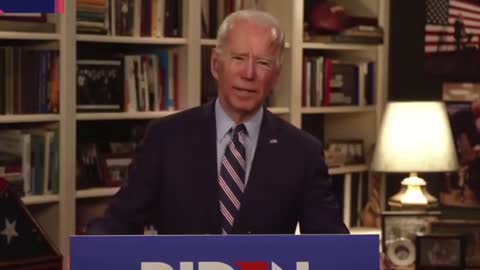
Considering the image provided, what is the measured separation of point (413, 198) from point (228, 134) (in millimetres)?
2010

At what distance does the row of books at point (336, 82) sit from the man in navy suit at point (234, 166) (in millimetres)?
2244

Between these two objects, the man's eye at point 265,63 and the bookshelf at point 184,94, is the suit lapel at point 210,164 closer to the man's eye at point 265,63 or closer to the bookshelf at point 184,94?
the man's eye at point 265,63

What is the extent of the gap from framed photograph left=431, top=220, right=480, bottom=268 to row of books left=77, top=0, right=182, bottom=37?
4.32 ft

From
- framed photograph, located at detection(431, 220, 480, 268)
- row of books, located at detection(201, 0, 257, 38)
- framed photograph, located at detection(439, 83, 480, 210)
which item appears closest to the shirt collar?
framed photograph, located at detection(431, 220, 480, 268)

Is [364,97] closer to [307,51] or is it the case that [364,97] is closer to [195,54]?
[307,51]

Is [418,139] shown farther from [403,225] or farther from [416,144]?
[403,225]

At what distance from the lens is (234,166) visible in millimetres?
2096

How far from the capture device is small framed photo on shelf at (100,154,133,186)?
145 inches

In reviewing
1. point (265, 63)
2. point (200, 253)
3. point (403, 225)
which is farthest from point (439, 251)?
point (200, 253)

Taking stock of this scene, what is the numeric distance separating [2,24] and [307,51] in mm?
1871

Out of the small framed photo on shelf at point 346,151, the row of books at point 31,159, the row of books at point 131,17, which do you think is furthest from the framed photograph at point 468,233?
the row of books at point 31,159

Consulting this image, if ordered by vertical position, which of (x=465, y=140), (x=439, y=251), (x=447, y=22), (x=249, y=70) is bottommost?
(x=439, y=251)

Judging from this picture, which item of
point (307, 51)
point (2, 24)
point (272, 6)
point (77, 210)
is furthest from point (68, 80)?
point (307, 51)

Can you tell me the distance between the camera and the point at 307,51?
4.71 meters
